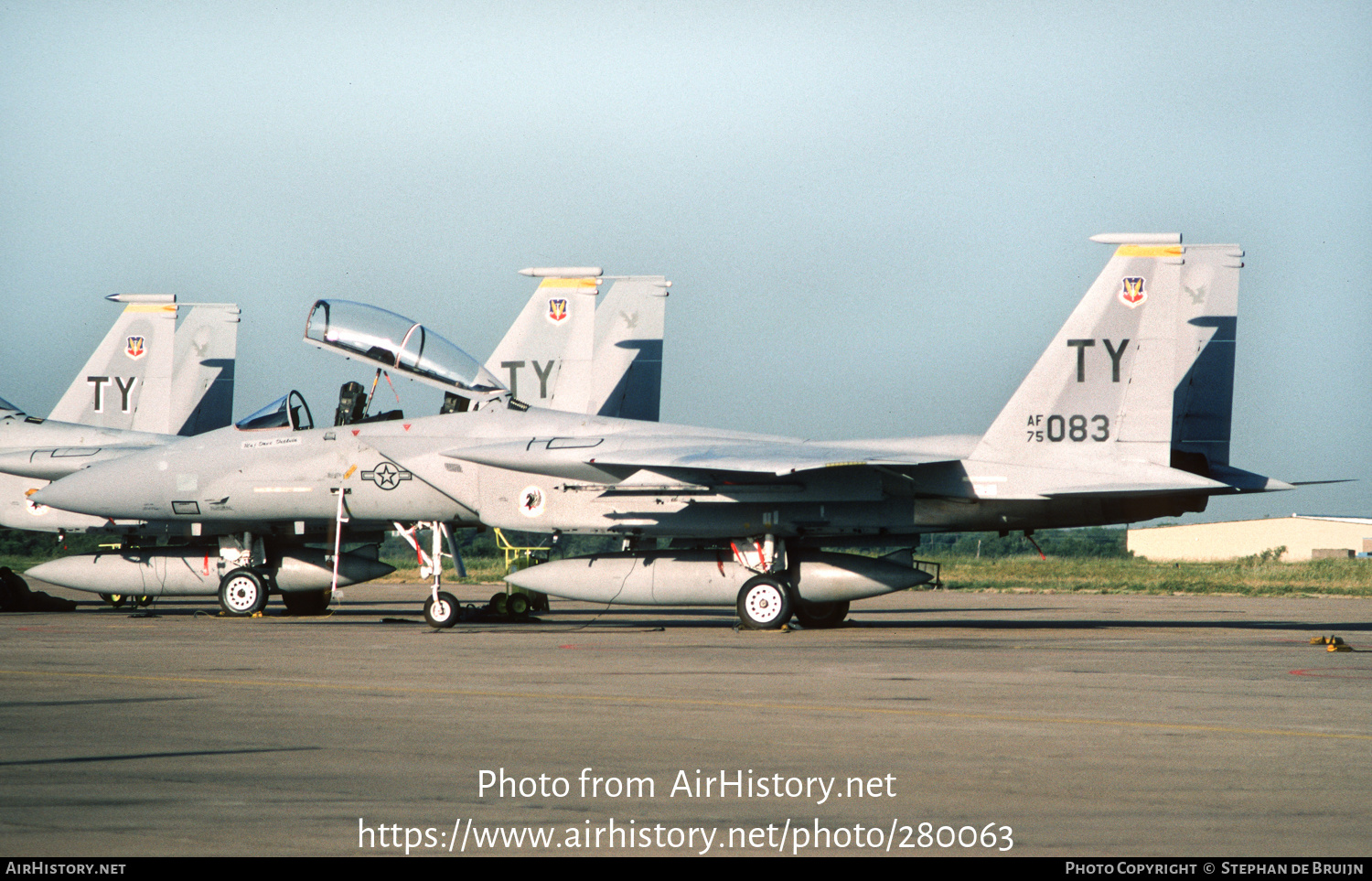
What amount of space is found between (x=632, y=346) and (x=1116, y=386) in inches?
356

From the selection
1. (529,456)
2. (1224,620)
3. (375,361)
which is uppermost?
(375,361)

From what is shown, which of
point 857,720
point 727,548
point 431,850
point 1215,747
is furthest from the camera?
point 727,548

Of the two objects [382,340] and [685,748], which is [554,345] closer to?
[382,340]

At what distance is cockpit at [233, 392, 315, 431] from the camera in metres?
19.6

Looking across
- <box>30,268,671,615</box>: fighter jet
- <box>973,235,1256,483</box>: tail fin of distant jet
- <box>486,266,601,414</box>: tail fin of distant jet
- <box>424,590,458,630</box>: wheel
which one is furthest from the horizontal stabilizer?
<box>486,266,601,414</box>: tail fin of distant jet

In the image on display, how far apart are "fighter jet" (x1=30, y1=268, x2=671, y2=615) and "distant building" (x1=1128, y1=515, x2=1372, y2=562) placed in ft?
217

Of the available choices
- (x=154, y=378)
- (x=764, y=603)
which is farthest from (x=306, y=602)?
(x=764, y=603)

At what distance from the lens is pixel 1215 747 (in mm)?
7465

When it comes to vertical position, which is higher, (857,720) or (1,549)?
(857,720)

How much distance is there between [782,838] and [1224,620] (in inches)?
705

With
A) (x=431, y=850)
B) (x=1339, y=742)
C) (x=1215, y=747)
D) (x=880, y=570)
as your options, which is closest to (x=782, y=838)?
(x=431, y=850)

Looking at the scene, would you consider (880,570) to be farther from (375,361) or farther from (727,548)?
(375,361)

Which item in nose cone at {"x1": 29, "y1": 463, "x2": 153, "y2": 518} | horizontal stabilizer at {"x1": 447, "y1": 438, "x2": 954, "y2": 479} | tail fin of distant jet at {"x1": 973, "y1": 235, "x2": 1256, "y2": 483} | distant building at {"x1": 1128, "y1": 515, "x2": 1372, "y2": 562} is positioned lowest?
distant building at {"x1": 1128, "y1": 515, "x2": 1372, "y2": 562}

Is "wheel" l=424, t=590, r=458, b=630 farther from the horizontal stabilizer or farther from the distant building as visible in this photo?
the distant building
